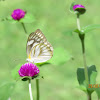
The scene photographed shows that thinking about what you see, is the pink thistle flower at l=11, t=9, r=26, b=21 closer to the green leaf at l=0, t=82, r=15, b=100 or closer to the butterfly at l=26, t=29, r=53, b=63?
the butterfly at l=26, t=29, r=53, b=63

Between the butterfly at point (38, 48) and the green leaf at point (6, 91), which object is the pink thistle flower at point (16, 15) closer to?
the butterfly at point (38, 48)

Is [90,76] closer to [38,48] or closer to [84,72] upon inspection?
[84,72]

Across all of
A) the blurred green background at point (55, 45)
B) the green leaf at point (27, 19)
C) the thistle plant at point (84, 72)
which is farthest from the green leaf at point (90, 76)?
the blurred green background at point (55, 45)

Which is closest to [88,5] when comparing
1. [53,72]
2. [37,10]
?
[37,10]

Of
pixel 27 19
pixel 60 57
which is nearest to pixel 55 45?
pixel 27 19

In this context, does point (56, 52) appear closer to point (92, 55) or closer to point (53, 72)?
point (53, 72)
